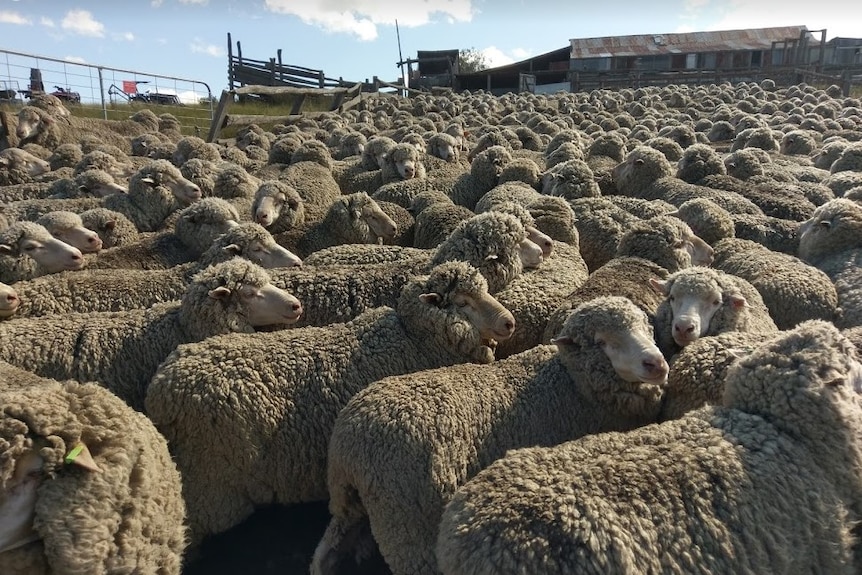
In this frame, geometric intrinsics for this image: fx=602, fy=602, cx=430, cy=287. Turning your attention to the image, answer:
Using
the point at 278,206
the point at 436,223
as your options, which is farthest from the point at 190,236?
the point at 436,223

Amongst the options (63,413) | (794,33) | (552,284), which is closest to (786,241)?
(552,284)

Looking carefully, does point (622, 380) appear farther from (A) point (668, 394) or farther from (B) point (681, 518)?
(B) point (681, 518)

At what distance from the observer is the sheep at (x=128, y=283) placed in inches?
150

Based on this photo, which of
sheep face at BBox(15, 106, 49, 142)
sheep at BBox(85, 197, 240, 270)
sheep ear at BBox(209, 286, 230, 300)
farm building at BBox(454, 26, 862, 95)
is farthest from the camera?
farm building at BBox(454, 26, 862, 95)

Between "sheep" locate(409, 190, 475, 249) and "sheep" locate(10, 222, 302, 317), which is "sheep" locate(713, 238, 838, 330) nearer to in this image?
"sheep" locate(409, 190, 475, 249)

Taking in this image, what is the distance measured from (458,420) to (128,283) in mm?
2743

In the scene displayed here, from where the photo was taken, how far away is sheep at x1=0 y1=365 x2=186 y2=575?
6.03 ft

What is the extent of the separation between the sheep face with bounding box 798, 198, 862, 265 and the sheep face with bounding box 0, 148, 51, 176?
9406 millimetres

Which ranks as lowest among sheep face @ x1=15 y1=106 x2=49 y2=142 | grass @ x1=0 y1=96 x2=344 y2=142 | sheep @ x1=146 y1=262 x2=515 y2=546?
sheep @ x1=146 y1=262 x2=515 y2=546

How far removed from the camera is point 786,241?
5328 millimetres

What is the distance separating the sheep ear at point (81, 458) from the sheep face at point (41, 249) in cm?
284

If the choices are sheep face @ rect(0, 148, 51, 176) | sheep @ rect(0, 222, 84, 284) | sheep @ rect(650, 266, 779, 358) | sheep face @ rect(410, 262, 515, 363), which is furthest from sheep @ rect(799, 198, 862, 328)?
sheep face @ rect(0, 148, 51, 176)

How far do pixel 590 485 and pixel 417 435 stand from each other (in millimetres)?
720

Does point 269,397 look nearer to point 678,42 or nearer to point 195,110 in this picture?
point 195,110
